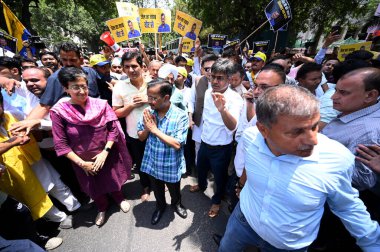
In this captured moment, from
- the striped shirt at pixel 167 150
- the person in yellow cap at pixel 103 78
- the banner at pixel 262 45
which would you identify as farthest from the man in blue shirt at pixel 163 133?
the banner at pixel 262 45

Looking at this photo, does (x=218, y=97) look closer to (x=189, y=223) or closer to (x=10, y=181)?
(x=189, y=223)

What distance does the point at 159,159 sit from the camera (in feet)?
7.28

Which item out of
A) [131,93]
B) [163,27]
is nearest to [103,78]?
[131,93]

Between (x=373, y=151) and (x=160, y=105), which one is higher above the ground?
(x=160, y=105)

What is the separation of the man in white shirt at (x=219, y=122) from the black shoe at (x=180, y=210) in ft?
1.16

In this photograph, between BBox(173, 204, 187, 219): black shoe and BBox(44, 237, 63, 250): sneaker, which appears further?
BBox(173, 204, 187, 219): black shoe

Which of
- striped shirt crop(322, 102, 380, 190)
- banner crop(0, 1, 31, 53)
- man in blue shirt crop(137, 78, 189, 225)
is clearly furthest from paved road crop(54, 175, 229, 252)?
banner crop(0, 1, 31, 53)

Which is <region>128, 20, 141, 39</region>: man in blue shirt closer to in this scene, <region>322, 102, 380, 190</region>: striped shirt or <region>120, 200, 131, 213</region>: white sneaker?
<region>120, 200, 131, 213</region>: white sneaker

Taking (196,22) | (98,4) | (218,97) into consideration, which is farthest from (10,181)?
(98,4)

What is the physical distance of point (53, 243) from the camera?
2285 millimetres

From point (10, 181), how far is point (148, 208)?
162 centimetres

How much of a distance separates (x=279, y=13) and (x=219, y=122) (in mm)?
4105

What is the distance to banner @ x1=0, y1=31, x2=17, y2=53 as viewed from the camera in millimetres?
4366

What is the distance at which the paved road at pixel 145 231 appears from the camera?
2.29 meters
